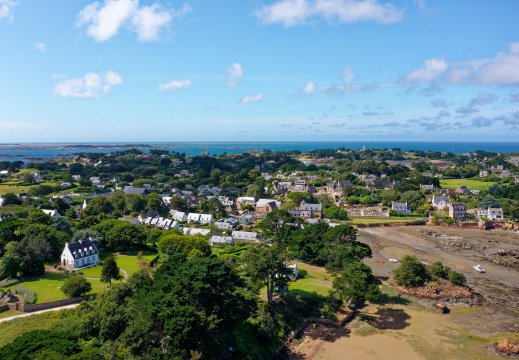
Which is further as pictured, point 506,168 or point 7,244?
point 506,168

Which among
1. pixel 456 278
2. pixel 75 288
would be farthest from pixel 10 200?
pixel 456 278

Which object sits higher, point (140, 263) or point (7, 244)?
point (7, 244)

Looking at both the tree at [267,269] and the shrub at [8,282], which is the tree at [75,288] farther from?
the tree at [267,269]

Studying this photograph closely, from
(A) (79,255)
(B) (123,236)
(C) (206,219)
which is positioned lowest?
(C) (206,219)

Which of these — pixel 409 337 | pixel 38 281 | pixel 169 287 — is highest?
pixel 169 287

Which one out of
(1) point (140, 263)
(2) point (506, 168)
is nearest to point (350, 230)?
(1) point (140, 263)

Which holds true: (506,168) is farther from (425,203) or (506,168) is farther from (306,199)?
(306,199)

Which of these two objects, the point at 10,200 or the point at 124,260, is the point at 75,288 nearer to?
the point at 124,260
